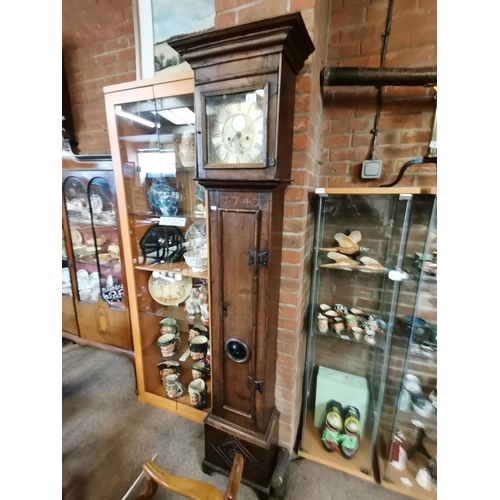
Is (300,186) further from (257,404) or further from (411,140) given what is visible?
(257,404)

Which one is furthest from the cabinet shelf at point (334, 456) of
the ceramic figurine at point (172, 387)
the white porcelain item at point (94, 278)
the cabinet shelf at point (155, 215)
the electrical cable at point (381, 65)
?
the white porcelain item at point (94, 278)

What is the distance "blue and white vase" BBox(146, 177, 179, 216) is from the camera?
1.31 metres

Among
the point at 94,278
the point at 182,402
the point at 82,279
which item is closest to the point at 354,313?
the point at 182,402

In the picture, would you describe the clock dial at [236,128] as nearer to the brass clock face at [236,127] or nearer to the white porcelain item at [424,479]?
the brass clock face at [236,127]

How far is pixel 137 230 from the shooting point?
1.35 metres

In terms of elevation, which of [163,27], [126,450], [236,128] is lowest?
[126,450]

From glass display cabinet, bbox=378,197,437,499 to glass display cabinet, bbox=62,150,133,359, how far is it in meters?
1.79

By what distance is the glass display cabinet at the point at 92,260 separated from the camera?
1.67 m

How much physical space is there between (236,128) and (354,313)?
1.08 meters

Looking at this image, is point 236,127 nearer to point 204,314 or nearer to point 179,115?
point 179,115

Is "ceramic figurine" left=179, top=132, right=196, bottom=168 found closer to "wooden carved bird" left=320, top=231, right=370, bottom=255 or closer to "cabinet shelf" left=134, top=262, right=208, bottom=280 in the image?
"cabinet shelf" left=134, top=262, right=208, bottom=280

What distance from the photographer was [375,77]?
94cm
